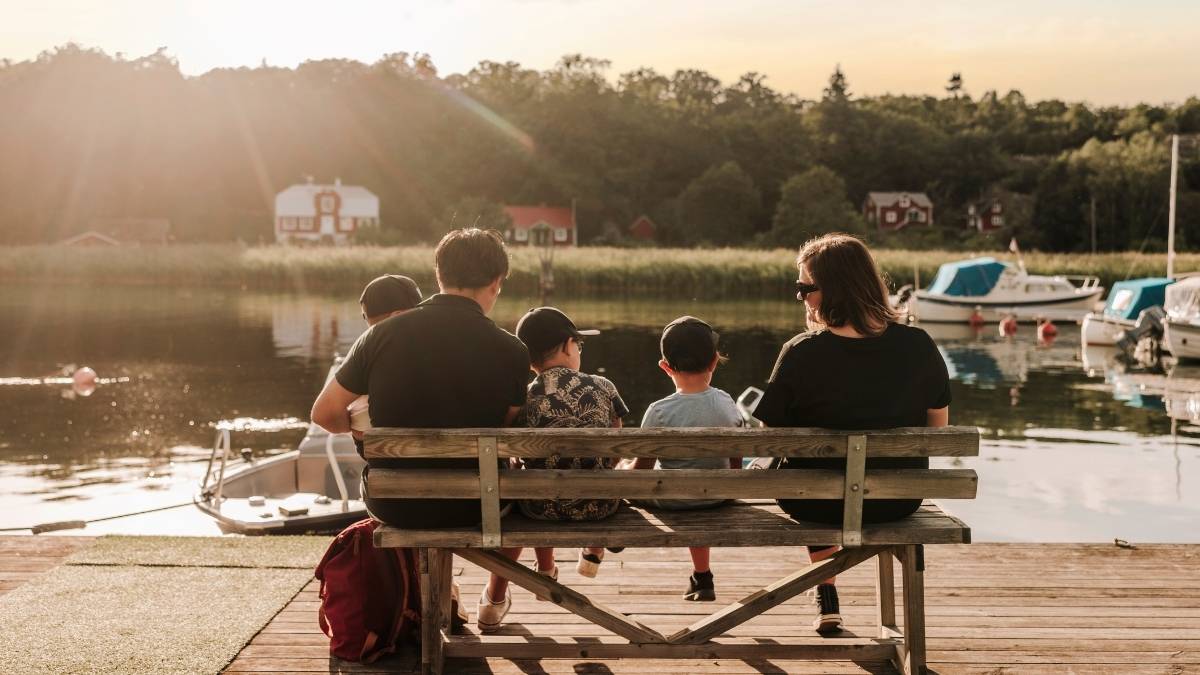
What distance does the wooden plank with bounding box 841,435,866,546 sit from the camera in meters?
3.89

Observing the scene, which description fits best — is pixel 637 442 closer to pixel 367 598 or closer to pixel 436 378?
pixel 436 378

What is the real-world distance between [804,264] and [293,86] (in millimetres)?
109023

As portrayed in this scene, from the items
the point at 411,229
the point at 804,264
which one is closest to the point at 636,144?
the point at 411,229

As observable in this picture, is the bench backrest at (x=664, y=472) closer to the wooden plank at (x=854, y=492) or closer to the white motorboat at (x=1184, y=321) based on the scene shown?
the wooden plank at (x=854, y=492)

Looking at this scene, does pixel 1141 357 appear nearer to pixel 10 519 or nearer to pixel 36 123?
pixel 10 519

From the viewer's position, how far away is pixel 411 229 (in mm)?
92500

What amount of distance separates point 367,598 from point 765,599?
5.23 ft

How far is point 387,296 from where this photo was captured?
4770 mm

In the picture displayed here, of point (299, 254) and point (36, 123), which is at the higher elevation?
point (36, 123)

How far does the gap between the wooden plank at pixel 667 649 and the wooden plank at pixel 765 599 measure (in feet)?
0.20

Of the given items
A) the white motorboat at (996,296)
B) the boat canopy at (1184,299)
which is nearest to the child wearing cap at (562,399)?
the boat canopy at (1184,299)

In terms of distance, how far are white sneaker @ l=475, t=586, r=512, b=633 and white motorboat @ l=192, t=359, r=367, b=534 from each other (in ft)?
15.8

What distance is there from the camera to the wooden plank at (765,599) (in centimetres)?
411

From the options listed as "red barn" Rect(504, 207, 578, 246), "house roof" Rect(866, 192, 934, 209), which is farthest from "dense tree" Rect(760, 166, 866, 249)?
"house roof" Rect(866, 192, 934, 209)
